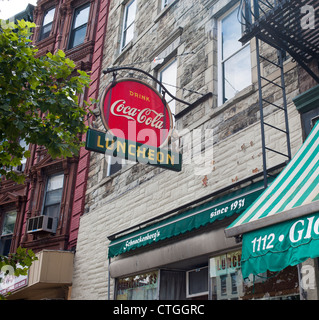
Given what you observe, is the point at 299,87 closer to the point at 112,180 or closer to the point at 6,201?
the point at 112,180

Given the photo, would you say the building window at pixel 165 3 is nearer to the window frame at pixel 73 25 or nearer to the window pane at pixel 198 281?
the window frame at pixel 73 25

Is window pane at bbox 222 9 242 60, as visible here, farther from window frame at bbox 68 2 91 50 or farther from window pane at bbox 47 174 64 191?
window frame at bbox 68 2 91 50

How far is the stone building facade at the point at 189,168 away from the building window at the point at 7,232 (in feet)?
18.4

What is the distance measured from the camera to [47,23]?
68.1 feet

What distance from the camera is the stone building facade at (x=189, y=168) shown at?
757 cm

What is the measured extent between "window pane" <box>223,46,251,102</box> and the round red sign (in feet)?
4.73

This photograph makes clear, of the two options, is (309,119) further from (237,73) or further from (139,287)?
(139,287)

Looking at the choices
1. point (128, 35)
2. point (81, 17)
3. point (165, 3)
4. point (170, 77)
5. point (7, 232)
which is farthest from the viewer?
point (81, 17)

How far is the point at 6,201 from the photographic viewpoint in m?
17.6

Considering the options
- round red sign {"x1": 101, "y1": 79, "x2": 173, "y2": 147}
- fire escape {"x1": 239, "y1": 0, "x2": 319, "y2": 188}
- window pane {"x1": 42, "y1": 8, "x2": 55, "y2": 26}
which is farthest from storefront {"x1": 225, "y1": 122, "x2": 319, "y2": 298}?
window pane {"x1": 42, "y1": 8, "x2": 55, "y2": 26}

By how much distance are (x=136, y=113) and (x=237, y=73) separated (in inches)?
91.5

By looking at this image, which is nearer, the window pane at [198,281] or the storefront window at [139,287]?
the window pane at [198,281]

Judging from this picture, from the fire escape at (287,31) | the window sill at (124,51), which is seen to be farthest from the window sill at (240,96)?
the window sill at (124,51)

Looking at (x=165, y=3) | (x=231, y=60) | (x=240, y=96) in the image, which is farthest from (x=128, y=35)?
(x=240, y=96)
